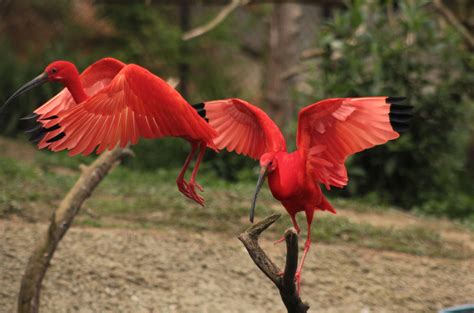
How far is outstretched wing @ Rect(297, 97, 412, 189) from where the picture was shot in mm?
3068

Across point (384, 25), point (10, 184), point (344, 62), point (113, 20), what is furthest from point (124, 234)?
point (113, 20)

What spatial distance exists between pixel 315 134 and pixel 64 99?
3.13 ft

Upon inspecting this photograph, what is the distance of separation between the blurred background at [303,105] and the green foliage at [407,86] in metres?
0.01

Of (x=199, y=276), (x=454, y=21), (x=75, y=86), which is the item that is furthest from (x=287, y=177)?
(x=454, y=21)

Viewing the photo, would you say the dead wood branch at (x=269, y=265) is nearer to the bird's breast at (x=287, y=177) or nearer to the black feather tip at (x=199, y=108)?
the bird's breast at (x=287, y=177)

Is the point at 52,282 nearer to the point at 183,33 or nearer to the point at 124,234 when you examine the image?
the point at 124,234

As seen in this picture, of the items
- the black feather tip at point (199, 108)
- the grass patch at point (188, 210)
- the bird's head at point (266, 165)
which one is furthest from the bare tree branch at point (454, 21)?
the bird's head at point (266, 165)

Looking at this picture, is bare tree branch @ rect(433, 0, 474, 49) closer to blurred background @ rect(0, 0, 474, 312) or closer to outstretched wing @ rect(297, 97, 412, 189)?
blurred background @ rect(0, 0, 474, 312)

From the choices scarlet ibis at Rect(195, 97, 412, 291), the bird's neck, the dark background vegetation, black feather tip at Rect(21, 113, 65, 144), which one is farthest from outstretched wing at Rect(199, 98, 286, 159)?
the dark background vegetation

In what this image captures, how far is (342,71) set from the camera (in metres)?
8.88

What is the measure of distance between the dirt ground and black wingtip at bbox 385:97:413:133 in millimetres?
2419

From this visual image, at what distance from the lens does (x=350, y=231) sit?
6.87 m

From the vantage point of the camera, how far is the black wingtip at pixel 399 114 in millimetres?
3066

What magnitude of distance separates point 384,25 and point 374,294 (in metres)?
4.26
